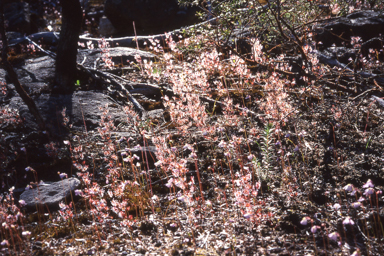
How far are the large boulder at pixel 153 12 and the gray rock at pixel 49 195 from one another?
35.0 feet

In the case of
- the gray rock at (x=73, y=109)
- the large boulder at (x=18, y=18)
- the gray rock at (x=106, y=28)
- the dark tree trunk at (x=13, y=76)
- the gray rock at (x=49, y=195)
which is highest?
the large boulder at (x=18, y=18)

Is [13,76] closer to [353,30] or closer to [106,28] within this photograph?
[353,30]

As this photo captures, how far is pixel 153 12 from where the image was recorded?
1352 centimetres

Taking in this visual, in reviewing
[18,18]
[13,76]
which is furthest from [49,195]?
[18,18]

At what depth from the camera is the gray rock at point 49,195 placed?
12.9 feet

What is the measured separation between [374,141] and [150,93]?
15.4 ft

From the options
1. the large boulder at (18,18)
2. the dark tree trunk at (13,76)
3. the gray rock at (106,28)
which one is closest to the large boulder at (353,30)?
the dark tree trunk at (13,76)

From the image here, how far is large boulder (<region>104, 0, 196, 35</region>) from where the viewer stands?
1349 centimetres

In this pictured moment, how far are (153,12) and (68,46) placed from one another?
7.35 metres

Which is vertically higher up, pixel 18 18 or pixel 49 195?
pixel 18 18

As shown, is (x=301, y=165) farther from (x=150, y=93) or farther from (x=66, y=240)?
(x=150, y=93)

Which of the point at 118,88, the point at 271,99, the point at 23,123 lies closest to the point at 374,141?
the point at 271,99

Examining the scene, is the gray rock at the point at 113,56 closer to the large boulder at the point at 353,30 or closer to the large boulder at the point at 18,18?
the large boulder at the point at 353,30

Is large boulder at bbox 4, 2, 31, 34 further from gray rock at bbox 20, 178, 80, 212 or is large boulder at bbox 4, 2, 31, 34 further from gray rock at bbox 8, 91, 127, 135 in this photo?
gray rock at bbox 20, 178, 80, 212
